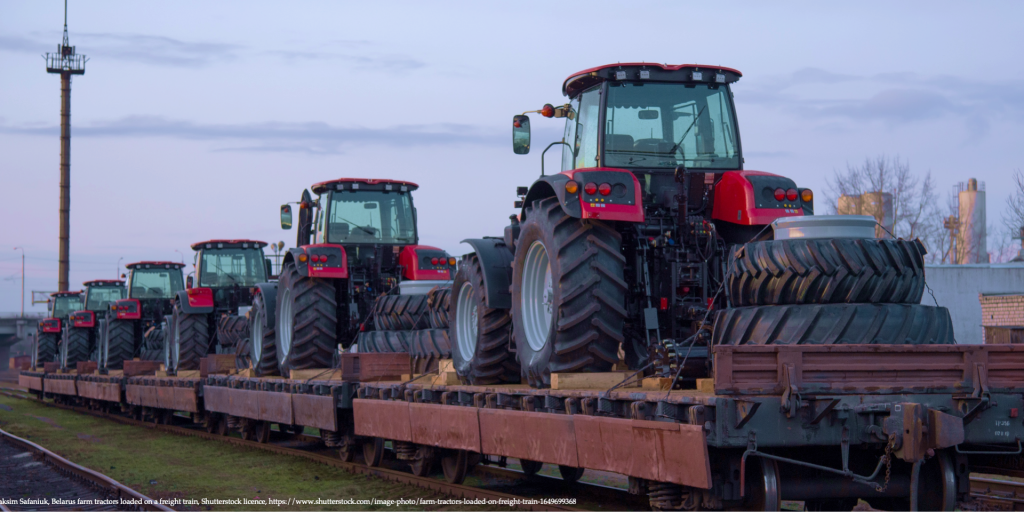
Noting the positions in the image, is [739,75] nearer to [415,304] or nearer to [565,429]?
[565,429]

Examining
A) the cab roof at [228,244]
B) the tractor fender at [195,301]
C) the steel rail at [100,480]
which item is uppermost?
the cab roof at [228,244]

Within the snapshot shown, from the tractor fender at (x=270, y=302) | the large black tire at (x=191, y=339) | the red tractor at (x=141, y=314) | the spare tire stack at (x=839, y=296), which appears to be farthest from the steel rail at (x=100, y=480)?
the red tractor at (x=141, y=314)

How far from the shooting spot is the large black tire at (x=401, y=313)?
1398cm

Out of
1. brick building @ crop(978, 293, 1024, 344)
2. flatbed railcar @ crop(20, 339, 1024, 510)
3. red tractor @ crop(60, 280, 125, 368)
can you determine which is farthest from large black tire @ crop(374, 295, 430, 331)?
red tractor @ crop(60, 280, 125, 368)

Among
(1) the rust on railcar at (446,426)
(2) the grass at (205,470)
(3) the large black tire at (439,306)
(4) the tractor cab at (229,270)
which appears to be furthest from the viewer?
(4) the tractor cab at (229,270)

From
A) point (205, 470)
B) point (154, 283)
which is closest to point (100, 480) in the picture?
point (205, 470)

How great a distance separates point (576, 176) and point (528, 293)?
1506 millimetres

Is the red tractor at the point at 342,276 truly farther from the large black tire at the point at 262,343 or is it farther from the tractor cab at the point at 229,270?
the tractor cab at the point at 229,270

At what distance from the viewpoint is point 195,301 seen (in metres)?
22.2

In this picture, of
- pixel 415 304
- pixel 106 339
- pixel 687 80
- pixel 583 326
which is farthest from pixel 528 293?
pixel 106 339

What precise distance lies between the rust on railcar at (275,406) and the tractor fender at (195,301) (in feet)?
22.1

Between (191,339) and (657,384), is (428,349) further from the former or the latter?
(191,339)

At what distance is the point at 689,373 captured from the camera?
24.2ft

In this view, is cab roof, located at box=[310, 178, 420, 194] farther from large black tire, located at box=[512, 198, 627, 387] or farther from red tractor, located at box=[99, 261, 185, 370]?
red tractor, located at box=[99, 261, 185, 370]
